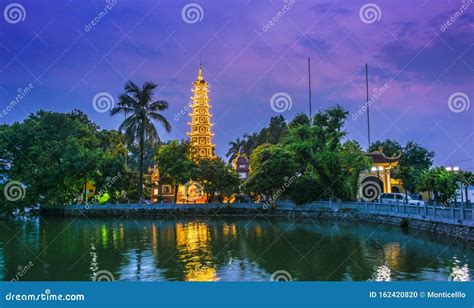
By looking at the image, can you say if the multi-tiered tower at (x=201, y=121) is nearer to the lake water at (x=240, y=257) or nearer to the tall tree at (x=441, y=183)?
the lake water at (x=240, y=257)

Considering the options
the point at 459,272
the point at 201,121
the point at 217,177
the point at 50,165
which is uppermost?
the point at 201,121

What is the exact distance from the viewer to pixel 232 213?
133 feet

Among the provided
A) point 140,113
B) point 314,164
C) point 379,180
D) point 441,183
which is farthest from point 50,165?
point 441,183

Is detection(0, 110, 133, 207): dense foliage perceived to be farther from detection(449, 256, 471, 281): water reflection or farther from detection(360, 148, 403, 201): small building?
detection(449, 256, 471, 281): water reflection

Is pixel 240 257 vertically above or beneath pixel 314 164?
beneath

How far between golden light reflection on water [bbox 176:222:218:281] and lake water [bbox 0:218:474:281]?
0.03 meters

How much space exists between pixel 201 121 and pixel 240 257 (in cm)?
4066

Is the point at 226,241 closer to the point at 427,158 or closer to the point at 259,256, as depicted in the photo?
the point at 259,256

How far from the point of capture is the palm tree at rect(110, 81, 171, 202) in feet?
132

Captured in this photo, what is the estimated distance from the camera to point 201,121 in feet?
181

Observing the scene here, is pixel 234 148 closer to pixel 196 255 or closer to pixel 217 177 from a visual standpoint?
pixel 217 177

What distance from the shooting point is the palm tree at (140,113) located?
4009cm

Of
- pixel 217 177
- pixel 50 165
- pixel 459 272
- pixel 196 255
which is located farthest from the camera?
pixel 217 177

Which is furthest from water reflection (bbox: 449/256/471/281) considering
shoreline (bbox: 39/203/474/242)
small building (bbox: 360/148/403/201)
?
small building (bbox: 360/148/403/201)
